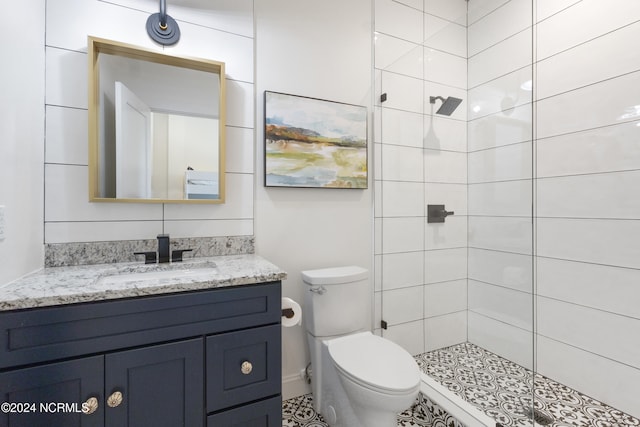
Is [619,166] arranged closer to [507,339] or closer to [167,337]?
[507,339]

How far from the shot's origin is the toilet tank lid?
1.57 metres

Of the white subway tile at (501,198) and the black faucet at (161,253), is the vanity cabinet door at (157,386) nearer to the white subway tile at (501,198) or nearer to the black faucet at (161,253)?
the black faucet at (161,253)

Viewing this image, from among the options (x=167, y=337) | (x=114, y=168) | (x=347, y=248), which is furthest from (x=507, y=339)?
(x=114, y=168)

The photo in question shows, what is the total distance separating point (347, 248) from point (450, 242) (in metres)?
0.76

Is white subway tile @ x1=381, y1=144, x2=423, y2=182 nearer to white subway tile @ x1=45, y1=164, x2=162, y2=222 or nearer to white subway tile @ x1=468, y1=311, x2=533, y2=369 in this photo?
white subway tile @ x1=468, y1=311, x2=533, y2=369

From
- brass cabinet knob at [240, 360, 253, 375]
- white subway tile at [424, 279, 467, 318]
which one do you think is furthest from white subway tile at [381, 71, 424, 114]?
brass cabinet knob at [240, 360, 253, 375]

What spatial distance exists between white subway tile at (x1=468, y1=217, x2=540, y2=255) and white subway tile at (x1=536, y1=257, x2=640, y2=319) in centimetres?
31

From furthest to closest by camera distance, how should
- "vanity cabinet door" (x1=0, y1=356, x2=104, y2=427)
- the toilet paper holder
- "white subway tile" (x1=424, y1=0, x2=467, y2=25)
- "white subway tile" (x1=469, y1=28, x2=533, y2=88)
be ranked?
"white subway tile" (x1=424, y1=0, x2=467, y2=25)
"white subway tile" (x1=469, y1=28, x2=533, y2=88)
the toilet paper holder
"vanity cabinet door" (x1=0, y1=356, x2=104, y2=427)

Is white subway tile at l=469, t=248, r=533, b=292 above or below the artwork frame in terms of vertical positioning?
below

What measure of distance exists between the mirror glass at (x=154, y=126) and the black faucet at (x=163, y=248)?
7.5 inches

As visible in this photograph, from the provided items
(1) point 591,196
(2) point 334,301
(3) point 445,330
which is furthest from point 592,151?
(2) point 334,301

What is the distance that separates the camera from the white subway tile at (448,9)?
220 centimetres

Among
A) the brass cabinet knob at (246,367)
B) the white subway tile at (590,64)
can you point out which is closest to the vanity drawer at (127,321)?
the brass cabinet knob at (246,367)

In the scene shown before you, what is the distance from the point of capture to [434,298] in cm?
208
